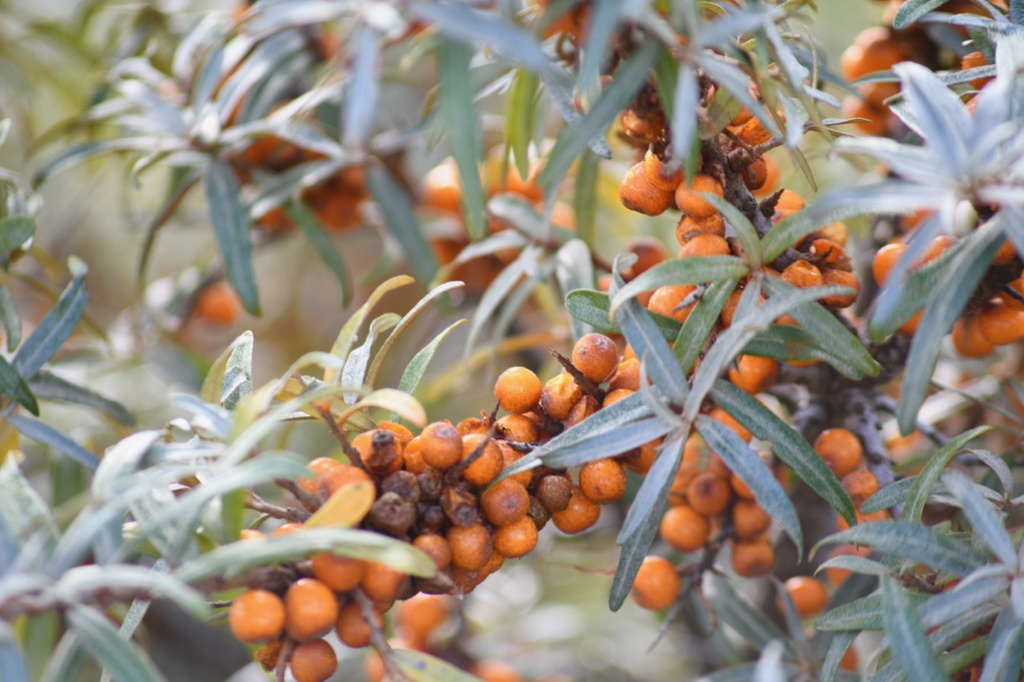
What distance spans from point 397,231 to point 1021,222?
0.95 metres

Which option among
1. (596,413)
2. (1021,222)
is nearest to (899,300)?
(1021,222)

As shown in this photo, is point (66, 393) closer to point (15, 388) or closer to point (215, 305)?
point (15, 388)

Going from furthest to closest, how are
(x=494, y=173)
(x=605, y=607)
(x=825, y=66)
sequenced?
(x=605, y=607) < (x=494, y=173) < (x=825, y=66)

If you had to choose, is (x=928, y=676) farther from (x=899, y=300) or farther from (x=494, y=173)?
(x=494, y=173)

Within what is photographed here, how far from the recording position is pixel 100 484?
24.1 inches

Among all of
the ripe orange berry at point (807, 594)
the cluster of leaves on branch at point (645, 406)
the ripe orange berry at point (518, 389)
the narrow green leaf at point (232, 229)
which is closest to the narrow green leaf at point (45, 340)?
the cluster of leaves on branch at point (645, 406)

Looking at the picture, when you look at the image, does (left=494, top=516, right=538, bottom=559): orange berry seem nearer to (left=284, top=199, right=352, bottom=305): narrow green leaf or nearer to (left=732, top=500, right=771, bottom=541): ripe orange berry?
(left=732, top=500, right=771, bottom=541): ripe orange berry

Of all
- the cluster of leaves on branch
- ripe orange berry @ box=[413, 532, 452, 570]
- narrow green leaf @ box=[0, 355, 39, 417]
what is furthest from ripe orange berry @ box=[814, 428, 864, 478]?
narrow green leaf @ box=[0, 355, 39, 417]

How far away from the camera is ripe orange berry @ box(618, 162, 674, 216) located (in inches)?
30.5

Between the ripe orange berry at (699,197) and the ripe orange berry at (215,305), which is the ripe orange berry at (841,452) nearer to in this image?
the ripe orange berry at (699,197)

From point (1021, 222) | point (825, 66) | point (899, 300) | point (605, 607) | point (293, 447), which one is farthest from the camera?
point (293, 447)

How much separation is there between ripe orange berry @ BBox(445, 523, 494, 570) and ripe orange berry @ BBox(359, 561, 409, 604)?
54mm

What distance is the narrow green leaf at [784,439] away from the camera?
2.46 ft

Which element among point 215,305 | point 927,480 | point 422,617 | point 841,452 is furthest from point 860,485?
point 215,305
